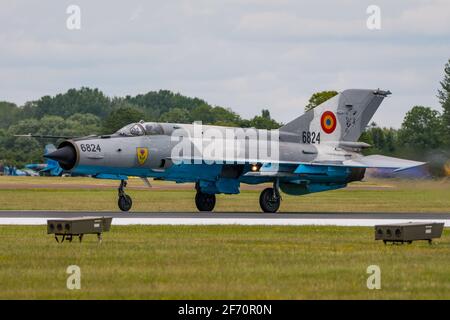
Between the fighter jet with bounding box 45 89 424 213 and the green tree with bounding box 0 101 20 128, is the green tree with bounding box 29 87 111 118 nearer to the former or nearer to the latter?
the green tree with bounding box 0 101 20 128

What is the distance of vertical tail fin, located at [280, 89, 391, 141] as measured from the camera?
41188mm

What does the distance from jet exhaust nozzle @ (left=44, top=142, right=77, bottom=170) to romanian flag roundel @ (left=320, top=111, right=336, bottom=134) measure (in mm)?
10615

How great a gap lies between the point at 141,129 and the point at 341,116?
8636 mm

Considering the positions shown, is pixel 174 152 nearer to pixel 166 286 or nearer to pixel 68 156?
pixel 68 156

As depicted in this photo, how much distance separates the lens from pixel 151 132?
37.5 metres

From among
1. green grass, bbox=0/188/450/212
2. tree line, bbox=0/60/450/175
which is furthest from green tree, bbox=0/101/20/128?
green grass, bbox=0/188/450/212

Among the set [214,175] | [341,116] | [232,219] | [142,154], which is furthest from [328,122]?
[232,219]

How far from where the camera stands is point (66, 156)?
116 ft

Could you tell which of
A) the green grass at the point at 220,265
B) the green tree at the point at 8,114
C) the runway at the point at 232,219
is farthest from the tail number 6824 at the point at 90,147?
the green tree at the point at 8,114

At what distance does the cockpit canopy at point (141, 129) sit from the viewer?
37.2 m

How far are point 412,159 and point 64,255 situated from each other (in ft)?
85.7
